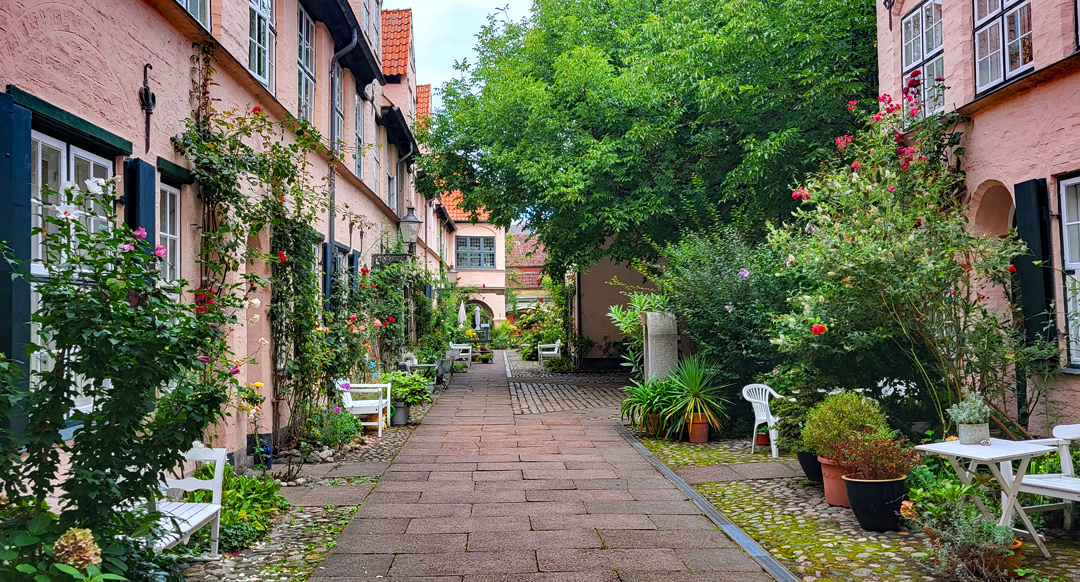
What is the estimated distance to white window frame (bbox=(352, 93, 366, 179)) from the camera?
42.0 ft

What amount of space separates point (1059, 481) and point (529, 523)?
351 cm

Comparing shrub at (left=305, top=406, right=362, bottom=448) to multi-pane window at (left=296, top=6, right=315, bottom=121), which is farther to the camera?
multi-pane window at (left=296, top=6, right=315, bottom=121)

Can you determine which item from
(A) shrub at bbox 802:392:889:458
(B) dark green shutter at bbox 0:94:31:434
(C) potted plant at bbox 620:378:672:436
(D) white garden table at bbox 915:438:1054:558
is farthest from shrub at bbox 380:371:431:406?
(D) white garden table at bbox 915:438:1054:558

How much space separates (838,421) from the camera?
618 cm

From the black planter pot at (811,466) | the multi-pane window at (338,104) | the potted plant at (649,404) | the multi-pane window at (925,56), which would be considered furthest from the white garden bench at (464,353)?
the black planter pot at (811,466)

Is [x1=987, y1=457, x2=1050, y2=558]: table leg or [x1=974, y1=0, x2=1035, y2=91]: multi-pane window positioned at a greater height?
[x1=974, y1=0, x2=1035, y2=91]: multi-pane window

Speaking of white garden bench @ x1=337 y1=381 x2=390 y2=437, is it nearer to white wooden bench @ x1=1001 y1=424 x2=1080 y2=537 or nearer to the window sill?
white wooden bench @ x1=1001 y1=424 x2=1080 y2=537

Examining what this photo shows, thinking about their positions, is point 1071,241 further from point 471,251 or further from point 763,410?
point 471,251

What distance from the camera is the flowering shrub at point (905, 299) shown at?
21.0 ft

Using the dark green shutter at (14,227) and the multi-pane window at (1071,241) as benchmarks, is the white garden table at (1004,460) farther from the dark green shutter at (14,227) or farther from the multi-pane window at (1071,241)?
the dark green shutter at (14,227)

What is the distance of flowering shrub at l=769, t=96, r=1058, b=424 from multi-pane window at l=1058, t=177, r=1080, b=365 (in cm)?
27

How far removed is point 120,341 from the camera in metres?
3.46

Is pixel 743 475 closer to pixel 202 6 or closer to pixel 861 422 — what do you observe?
pixel 861 422

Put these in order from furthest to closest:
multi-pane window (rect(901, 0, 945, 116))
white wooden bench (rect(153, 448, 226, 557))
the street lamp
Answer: the street lamp, multi-pane window (rect(901, 0, 945, 116)), white wooden bench (rect(153, 448, 226, 557))
